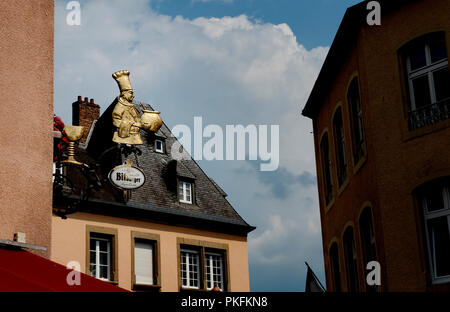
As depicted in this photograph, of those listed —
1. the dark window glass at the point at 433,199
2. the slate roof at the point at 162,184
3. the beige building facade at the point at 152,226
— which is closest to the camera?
the dark window glass at the point at 433,199

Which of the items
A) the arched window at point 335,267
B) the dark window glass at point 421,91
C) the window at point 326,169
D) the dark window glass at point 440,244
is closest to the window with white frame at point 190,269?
the arched window at point 335,267

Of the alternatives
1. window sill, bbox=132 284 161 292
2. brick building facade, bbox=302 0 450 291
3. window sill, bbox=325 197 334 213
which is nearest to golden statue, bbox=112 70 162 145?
brick building facade, bbox=302 0 450 291

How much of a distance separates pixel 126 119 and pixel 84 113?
17252 mm

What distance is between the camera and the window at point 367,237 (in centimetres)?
1677

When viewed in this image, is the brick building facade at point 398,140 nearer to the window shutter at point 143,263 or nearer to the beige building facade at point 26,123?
the beige building facade at point 26,123

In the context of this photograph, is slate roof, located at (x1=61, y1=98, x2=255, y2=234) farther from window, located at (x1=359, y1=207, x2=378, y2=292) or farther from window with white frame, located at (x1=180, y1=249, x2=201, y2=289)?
window, located at (x1=359, y1=207, x2=378, y2=292)

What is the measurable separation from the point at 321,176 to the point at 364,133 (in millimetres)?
5269

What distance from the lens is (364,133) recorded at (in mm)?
16703

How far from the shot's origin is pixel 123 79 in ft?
51.8

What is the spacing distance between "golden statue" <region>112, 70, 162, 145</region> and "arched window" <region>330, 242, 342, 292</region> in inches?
284

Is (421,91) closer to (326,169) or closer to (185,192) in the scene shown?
(326,169)

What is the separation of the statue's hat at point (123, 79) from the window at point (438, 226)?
6.15 meters
